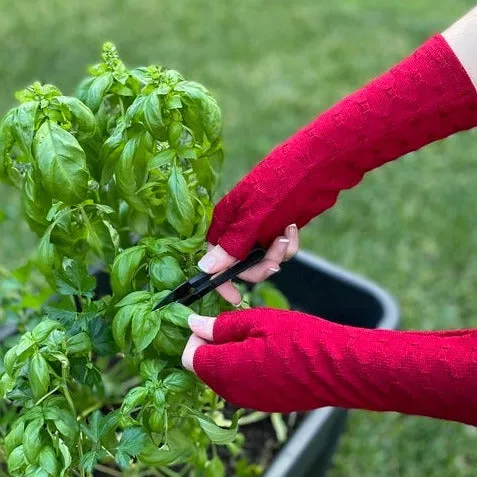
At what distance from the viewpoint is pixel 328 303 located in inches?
53.6

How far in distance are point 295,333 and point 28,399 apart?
26 cm

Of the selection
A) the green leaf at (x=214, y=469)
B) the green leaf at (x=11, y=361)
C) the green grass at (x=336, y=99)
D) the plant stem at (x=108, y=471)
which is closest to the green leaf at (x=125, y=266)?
the green leaf at (x=11, y=361)

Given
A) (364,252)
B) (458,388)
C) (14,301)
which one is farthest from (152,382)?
(364,252)

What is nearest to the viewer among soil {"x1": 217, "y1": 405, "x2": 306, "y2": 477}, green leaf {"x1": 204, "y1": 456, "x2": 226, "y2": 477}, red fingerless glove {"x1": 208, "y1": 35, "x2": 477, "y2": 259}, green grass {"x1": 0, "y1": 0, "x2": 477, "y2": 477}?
red fingerless glove {"x1": 208, "y1": 35, "x2": 477, "y2": 259}

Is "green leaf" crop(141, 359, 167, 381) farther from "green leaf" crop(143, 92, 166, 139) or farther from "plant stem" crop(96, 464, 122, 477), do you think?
"plant stem" crop(96, 464, 122, 477)

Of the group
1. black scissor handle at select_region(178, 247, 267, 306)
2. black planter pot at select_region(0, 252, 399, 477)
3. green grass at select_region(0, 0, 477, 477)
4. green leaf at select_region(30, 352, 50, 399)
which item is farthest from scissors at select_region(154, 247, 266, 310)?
green grass at select_region(0, 0, 477, 477)

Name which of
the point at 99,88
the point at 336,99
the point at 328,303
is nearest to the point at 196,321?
the point at 99,88

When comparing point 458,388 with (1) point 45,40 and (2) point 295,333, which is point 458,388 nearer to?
(2) point 295,333

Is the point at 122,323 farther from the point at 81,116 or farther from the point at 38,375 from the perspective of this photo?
the point at 81,116

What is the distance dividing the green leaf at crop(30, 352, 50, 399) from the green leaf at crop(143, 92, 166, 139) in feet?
0.71

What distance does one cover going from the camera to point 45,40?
8.63 ft

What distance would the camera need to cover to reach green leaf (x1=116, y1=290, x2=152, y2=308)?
713 millimetres

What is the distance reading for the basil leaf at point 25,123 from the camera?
2.20ft

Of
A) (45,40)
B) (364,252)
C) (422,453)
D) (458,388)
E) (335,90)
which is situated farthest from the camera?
(45,40)
